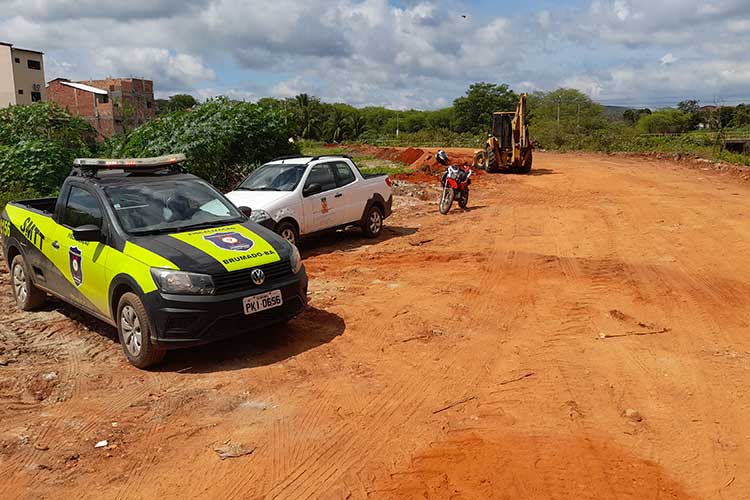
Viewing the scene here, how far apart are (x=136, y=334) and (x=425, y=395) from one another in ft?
9.04

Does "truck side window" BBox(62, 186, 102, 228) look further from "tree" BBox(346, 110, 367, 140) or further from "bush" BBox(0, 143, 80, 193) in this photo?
"tree" BBox(346, 110, 367, 140)

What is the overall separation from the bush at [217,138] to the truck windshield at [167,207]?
10157mm

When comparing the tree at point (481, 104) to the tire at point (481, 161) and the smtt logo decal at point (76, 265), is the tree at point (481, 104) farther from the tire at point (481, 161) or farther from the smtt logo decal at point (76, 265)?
the smtt logo decal at point (76, 265)

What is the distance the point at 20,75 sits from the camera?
202ft

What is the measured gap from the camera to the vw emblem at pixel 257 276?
6.04 metres

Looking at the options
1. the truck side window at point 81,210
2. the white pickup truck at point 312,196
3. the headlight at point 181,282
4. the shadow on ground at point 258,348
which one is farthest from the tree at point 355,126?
the headlight at point 181,282

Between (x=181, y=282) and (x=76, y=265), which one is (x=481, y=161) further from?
(x=181, y=282)

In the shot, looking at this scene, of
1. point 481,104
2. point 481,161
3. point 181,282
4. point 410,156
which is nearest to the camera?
point 181,282

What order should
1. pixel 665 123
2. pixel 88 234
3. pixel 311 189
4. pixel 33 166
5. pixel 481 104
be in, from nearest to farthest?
pixel 88 234 < pixel 311 189 < pixel 33 166 < pixel 665 123 < pixel 481 104

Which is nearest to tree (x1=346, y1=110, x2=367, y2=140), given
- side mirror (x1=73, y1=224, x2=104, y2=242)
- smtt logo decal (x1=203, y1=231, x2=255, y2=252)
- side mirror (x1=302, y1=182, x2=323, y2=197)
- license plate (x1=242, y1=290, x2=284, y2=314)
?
side mirror (x1=302, y1=182, x2=323, y2=197)

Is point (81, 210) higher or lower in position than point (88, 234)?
higher

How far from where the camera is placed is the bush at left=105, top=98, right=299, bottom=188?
16984 mm

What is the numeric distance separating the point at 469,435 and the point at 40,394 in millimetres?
3702

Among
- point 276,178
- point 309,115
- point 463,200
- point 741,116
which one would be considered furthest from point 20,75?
point 741,116
